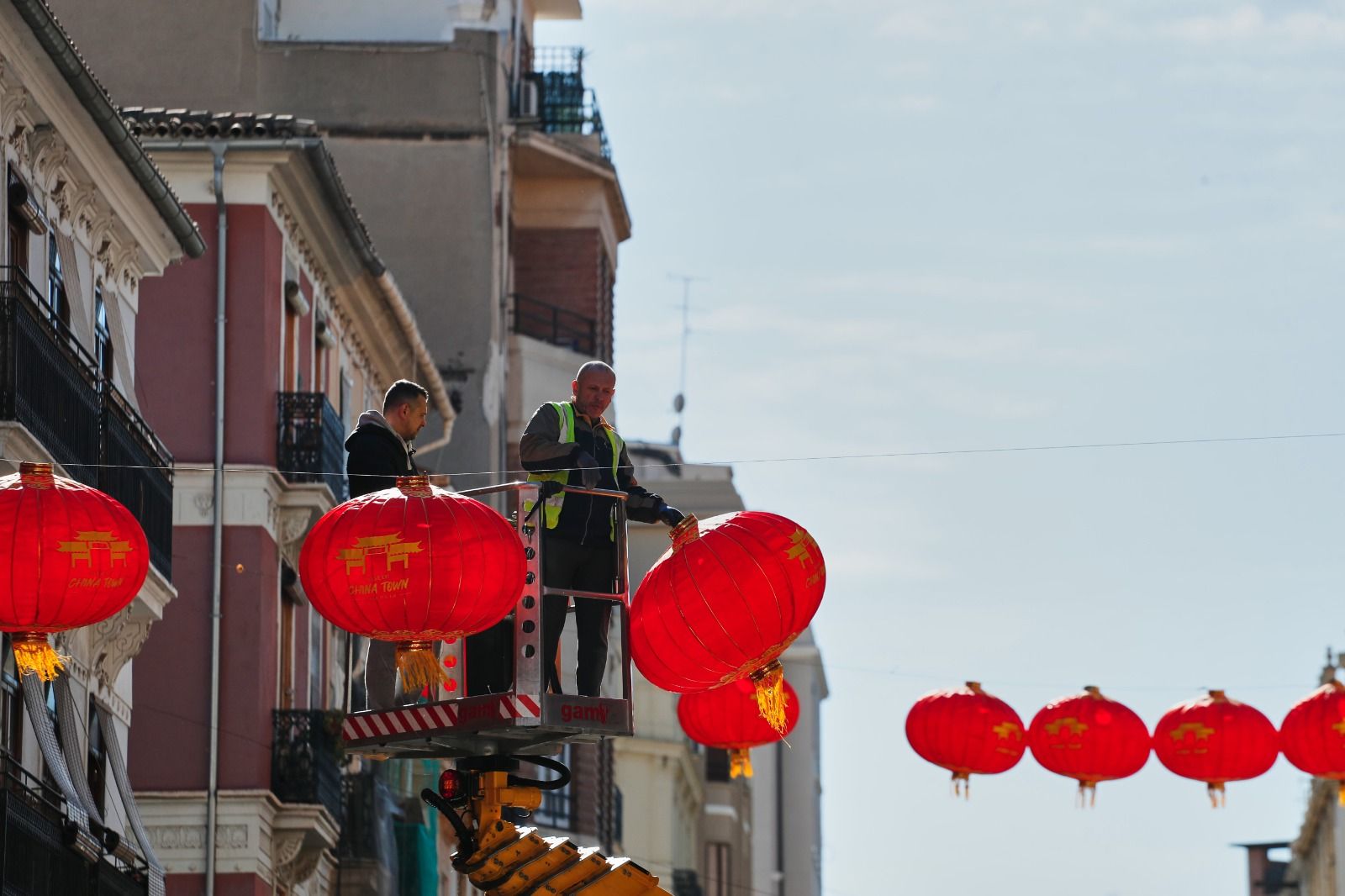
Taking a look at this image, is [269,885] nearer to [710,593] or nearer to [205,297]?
[205,297]

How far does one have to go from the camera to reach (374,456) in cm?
1683

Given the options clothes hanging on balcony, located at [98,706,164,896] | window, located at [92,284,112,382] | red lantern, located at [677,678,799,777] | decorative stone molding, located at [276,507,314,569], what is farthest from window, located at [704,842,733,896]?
red lantern, located at [677,678,799,777]

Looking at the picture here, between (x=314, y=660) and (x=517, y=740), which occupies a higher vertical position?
(x=314, y=660)

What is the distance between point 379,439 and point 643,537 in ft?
156

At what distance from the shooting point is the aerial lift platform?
15.9 meters

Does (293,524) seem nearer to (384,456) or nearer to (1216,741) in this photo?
(1216,741)

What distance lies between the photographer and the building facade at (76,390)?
20.7 m

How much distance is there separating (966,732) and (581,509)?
8342mm

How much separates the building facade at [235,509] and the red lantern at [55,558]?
12.0m

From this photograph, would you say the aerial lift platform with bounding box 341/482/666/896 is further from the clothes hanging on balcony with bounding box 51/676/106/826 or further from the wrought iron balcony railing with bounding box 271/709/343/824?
the wrought iron balcony railing with bounding box 271/709/343/824

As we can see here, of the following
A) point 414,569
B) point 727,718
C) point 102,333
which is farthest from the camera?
point 102,333

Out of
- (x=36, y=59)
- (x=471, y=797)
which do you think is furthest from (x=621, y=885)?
(x=36, y=59)

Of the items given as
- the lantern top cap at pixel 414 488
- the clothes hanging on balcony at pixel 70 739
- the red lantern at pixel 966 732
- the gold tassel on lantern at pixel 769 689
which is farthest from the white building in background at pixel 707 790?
the lantern top cap at pixel 414 488

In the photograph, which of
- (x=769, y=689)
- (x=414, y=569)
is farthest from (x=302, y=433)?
(x=414, y=569)
